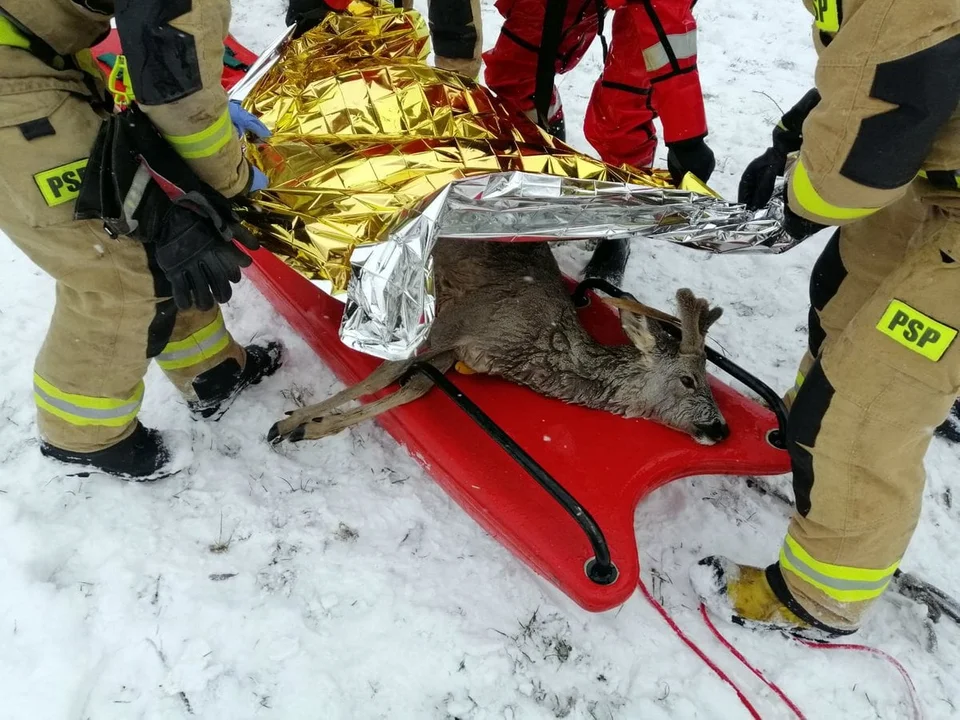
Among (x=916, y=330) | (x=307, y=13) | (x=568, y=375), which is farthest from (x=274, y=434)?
(x=916, y=330)

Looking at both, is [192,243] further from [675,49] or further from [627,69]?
[627,69]

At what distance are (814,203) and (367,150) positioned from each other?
67.3 inches

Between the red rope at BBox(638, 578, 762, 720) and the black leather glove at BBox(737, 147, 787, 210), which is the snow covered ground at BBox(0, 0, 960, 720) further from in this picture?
the black leather glove at BBox(737, 147, 787, 210)

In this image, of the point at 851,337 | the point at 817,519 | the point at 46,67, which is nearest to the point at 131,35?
the point at 46,67

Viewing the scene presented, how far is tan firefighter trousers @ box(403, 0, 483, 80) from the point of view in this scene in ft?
11.2

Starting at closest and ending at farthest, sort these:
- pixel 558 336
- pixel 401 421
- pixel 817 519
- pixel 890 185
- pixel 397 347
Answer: pixel 890 185 → pixel 817 519 → pixel 397 347 → pixel 401 421 → pixel 558 336

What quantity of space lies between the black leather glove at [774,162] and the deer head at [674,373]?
540 millimetres

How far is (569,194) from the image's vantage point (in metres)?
2.61

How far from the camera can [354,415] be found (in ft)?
9.68

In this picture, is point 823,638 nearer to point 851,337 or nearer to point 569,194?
point 851,337

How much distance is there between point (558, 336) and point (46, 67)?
7.35ft

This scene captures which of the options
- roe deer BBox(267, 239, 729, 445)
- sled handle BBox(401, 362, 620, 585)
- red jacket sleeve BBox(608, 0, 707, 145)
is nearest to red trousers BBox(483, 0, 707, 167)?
red jacket sleeve BBox(608, 0, 707, 145)

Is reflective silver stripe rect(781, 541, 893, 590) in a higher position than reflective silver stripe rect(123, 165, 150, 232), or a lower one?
lower

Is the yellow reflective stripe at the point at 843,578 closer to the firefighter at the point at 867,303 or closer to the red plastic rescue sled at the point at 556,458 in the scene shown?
the firefighter at the point at 867,303
